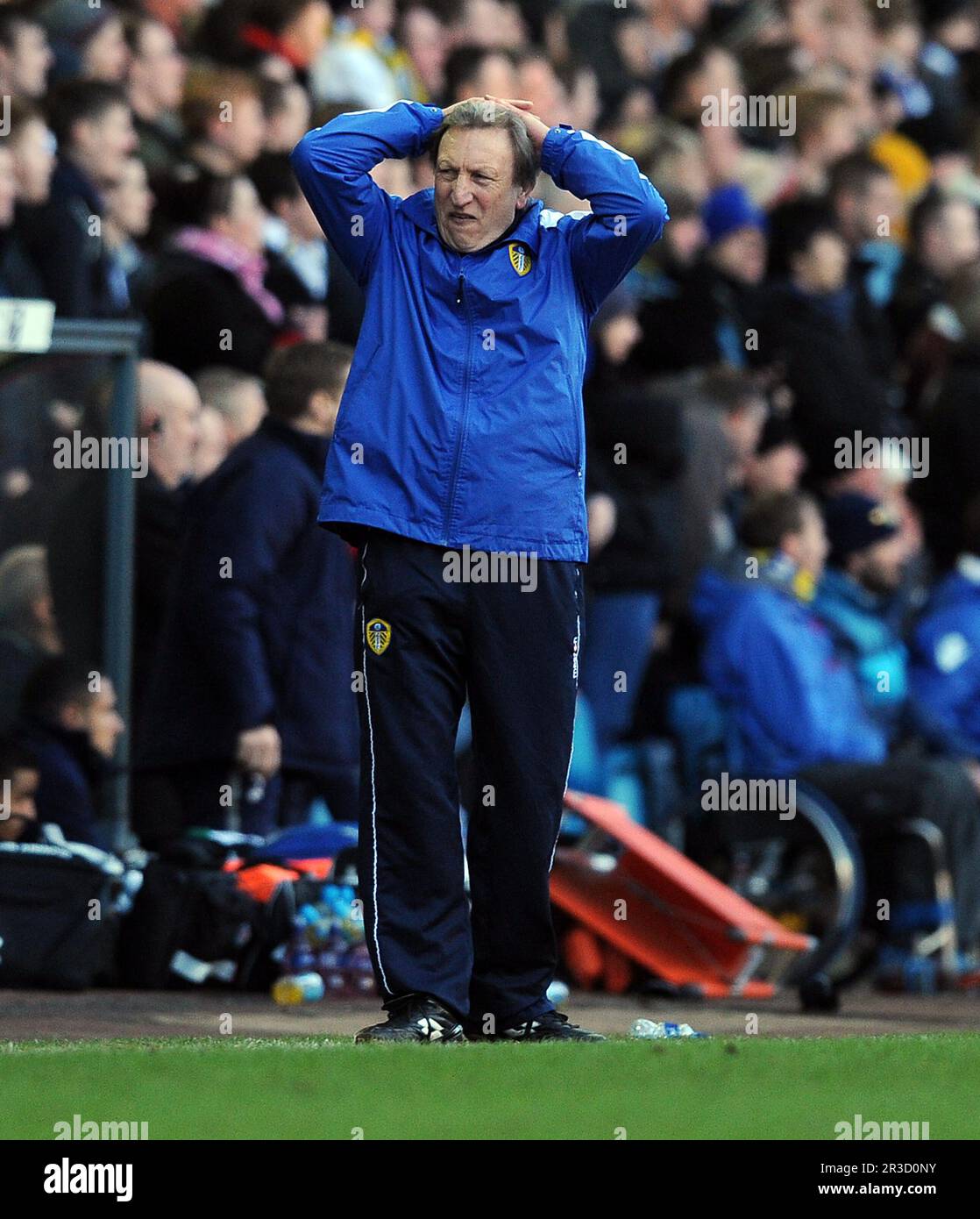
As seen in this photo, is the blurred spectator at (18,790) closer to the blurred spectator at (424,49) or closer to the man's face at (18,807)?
the man's face at (18,807)

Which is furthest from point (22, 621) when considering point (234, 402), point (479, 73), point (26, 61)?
point (479, 73)

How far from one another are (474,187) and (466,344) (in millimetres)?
360

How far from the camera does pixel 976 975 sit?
10.4m

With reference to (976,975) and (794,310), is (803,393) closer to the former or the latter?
(794,310)

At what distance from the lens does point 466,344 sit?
6051mm

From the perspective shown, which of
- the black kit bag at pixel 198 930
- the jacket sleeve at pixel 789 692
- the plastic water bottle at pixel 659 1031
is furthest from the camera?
the jacket sleeve at pixel 789 692

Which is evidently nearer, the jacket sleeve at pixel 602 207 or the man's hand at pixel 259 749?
the jacket sleeve at pixel 602 207

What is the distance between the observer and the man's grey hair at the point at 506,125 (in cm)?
609

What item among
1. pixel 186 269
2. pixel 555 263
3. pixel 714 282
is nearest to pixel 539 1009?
pixel 555 263

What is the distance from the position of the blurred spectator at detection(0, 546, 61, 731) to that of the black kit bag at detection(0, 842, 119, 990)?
782 millimetres

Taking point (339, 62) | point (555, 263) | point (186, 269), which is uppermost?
point (339, 62)

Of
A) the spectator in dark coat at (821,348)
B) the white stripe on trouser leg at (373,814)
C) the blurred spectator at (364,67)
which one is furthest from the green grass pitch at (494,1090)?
the blurred spectator at (364,67)

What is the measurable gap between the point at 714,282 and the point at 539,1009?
6.70 metres
